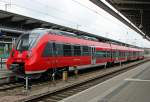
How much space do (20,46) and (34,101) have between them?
23.0 feet

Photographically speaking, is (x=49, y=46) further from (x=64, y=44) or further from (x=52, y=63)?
(x=64, y=44)

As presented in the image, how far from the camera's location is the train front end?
17.9 m

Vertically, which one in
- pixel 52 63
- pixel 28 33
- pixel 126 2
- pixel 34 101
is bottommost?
pixel 34 101

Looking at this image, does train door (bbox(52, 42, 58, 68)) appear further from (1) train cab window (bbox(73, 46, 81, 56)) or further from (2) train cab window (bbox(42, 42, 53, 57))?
(1) train cab window (bbox(73, 46, 81, 56))

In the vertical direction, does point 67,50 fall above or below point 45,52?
above

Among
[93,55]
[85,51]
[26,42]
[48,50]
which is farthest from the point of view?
[93,55]

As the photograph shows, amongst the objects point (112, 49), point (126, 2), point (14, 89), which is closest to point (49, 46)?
point (14, 89)

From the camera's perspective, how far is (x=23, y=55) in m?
18.2

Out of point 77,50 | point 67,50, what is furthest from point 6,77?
point 77,50

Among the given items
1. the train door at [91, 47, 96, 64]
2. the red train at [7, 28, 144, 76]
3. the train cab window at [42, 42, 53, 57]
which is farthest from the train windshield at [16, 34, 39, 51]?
the train door at [91, 47, 96, 64]

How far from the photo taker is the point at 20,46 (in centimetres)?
1903

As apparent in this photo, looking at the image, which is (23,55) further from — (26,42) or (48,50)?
(48,50)

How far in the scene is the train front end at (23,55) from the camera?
58.6 feet

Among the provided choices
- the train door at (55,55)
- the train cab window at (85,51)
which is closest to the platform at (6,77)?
the train door at (55,55)
